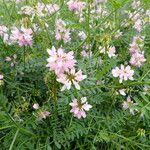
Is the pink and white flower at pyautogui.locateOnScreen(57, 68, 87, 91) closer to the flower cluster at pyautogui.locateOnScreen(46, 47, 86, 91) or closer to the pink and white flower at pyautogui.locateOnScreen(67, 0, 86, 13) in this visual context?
the flower cluster at pyautogui.locateOnScreen(46, 47, 86, 91)

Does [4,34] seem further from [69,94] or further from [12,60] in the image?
[69,94]

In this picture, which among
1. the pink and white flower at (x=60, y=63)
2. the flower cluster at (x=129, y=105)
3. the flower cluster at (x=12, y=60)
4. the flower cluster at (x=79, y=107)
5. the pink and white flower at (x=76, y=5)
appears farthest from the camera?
the pink and white flower at (x=76, y=5)

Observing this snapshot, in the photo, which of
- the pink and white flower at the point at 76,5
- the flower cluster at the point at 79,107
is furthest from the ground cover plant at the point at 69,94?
the pink and white flower at the point at 76,5

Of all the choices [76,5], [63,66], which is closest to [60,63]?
[63,66]

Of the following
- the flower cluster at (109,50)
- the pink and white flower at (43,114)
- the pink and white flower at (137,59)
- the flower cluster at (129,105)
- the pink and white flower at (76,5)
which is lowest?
the pink and white flower at (43,114)

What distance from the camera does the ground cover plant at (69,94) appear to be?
67.2 inches

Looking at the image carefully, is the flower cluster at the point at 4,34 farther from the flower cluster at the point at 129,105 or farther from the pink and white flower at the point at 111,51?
the flower cluster at the point at 129,105

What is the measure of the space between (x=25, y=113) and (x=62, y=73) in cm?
35

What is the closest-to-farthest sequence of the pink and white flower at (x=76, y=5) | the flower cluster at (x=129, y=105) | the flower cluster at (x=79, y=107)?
the flower cluster at (x=79, y=107) → the flower cluster at (x=129, y=105) → the pink and white flower at (x=76, y=5)

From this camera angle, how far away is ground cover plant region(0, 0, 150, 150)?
67.2 inches

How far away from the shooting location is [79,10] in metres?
2.20

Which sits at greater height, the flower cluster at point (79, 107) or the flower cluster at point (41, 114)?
the flower cluster at point (79, 107)

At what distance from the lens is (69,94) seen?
1.77 meters

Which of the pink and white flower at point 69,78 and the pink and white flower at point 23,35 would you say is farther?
the pink and white flower at point 23,35
